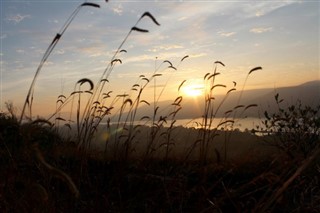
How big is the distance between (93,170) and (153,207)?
287 centimetres

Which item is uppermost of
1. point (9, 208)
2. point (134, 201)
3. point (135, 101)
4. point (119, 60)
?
point (119, 60)

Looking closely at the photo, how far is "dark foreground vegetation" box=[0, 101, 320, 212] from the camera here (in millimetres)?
2109

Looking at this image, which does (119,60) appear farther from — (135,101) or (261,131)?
(261,131)

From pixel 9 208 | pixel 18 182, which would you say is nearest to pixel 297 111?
pixel 18 182

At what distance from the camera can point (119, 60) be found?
13.3ft

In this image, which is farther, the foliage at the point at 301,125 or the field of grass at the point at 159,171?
the foliage at the point at 301,125

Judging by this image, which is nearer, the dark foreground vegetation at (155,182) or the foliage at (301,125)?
the dark foreground vegetation at (155,182)

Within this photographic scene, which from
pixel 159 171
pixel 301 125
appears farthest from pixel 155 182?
pixel 301 125

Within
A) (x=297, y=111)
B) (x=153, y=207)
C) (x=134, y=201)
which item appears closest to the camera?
(x=153, y=207)

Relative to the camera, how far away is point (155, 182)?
4711 mm

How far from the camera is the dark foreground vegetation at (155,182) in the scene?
6.92ft

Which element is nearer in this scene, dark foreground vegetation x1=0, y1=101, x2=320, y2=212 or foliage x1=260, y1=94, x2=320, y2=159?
dark foreground vegetation x1=0, y1=101, x2=320, y2=212

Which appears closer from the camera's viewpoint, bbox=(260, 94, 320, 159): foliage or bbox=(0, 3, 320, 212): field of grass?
bbox=(0, 3, 320, 212): field of grass

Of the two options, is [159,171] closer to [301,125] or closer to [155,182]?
[155,182]
